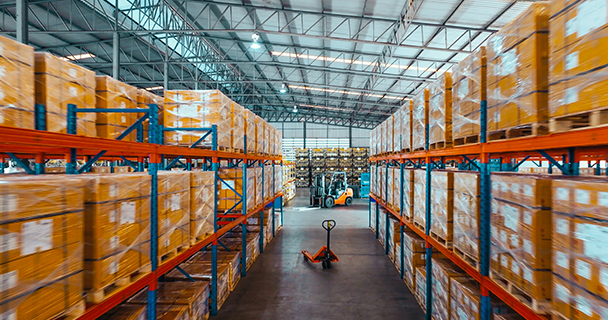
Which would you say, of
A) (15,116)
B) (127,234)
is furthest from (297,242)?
(15,116)

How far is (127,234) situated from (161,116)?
10.8 ft

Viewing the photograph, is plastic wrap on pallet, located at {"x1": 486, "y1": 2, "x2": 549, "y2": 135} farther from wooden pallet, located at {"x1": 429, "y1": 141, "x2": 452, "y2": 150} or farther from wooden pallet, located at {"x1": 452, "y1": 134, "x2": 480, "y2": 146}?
wooden pallet, located at {"x1": 429, "y1": 141, "x2": 452, "y2": 150}

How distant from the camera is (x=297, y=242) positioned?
9.47 m

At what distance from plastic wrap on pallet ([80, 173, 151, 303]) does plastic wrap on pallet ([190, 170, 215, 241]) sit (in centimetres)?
102

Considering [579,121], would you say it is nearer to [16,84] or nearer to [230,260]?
[16,84]

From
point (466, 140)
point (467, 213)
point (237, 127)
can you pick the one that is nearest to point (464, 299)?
point (467, 213)

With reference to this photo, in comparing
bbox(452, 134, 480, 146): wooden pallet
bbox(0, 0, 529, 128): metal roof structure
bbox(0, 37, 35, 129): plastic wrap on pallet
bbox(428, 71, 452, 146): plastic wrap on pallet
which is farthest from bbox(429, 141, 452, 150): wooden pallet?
bbox(0, 0, 529, 128): metal roof structure

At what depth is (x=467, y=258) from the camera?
133 inches

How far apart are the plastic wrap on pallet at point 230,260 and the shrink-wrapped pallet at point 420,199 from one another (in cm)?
369

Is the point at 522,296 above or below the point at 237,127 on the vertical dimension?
below

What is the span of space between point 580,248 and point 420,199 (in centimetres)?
308

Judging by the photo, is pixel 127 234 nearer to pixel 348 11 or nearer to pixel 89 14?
pixel 348 11

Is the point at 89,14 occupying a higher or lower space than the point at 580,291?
higher

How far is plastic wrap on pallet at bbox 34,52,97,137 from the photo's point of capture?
288cm
